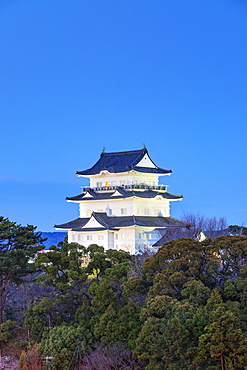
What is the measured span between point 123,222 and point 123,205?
1.88m

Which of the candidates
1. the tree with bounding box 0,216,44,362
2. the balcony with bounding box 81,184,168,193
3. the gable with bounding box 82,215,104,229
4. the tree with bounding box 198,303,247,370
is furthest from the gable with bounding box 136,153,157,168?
the tree with bounding box 198,303,247,370

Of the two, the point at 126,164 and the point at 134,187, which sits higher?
the point at 126,164

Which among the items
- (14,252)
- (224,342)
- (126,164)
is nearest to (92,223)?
(126,164)

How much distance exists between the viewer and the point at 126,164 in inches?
2077

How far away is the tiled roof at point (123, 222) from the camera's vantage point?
50.5 m

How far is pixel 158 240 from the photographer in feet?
162

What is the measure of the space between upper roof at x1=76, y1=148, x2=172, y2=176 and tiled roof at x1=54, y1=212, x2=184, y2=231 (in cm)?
400

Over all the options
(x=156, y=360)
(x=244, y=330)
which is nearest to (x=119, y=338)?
(x=156, y=360)

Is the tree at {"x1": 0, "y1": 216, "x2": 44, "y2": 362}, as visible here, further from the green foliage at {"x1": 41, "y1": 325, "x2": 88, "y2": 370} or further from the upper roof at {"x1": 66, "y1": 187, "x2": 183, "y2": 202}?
the upper roof at {"x1": 66, "y1": 187, "x2": 183, "y2": 202}

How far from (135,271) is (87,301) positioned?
2.52m

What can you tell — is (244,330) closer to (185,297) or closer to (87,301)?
(185,297)

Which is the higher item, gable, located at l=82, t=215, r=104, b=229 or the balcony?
the balcony

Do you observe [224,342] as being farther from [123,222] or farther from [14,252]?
[123,222]

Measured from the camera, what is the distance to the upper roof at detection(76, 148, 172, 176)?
52.4m
